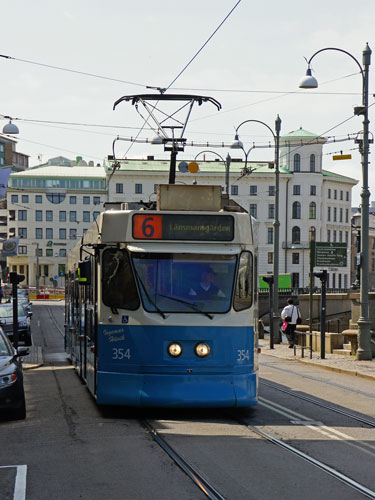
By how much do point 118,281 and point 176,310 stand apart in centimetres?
91

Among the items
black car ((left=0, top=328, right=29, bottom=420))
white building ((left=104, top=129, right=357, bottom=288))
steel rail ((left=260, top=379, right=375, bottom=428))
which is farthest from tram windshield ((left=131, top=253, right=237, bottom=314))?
white building ((left=104, top=129, right=357, bottom=288))

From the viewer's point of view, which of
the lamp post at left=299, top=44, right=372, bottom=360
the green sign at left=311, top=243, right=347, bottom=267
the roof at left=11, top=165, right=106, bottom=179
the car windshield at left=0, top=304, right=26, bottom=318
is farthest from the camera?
the roof at left=11, top=165, right=106, bottom=179

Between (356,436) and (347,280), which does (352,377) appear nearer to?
(356,436)

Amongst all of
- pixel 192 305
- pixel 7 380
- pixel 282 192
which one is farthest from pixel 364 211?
pixel 282 192

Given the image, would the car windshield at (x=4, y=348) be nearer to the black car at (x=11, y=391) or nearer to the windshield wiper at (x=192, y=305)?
the black car at (x=11, y=391)

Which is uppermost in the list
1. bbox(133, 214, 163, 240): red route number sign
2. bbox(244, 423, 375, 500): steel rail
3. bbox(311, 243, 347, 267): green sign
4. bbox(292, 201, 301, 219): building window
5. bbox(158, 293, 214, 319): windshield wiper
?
bbox(292, 201, 301, 219): building window

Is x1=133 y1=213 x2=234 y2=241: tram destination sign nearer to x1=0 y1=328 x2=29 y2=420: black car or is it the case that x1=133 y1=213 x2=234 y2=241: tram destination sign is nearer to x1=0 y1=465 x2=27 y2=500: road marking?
x1=0 y1=328 x2=29 y2=420: black car

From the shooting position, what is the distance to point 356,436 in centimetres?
1108

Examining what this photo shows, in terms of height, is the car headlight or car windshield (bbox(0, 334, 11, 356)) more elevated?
car windshield (bbox(0, 334, 11, 356))

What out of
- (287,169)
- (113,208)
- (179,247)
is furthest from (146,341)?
(287,169)

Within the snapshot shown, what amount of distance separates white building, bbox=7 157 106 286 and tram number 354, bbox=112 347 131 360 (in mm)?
110965

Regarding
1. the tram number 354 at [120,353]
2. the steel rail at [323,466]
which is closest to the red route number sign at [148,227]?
the tram number 354 at [120,353]

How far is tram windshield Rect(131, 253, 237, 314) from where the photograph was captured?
12.0 m

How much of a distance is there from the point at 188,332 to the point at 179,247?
1162 mm
